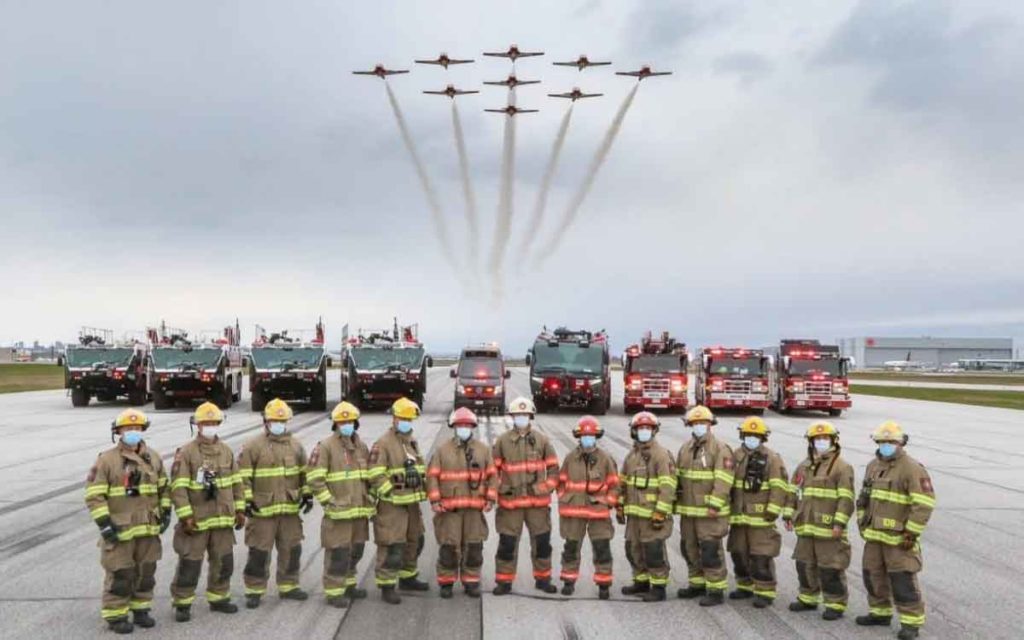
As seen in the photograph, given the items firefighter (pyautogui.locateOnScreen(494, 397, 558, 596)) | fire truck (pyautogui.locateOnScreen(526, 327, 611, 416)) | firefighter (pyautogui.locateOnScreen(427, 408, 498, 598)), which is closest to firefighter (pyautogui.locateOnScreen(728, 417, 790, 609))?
firefighter (pyautogui.locateOnScreen(494, 397, 558, 596))

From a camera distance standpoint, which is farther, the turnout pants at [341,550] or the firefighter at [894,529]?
the turnout pants at [341,550]

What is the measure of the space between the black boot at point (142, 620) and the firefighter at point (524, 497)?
10.6 feet

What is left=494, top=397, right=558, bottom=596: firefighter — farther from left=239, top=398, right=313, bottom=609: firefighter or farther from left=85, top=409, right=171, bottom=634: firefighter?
left=85, top=409, right=171, bottom=634: firefighter

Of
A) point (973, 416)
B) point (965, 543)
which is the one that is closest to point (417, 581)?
point (965, 543)

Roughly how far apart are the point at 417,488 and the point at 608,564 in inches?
82.2

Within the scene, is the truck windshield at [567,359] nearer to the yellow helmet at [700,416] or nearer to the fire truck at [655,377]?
the fire truck at [655,377]

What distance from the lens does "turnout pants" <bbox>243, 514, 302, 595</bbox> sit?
830cm

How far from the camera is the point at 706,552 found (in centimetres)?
849

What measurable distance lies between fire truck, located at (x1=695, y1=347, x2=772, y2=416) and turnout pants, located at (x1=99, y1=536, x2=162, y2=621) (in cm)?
2624

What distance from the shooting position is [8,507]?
43.1ft

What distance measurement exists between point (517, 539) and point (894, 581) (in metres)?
3.59

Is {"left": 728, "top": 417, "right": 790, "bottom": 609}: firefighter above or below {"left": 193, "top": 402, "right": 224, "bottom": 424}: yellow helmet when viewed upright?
below

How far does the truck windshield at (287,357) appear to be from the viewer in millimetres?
29984

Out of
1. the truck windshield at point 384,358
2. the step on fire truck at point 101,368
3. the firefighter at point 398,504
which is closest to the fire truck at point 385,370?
the truck windshield at point 384,358
